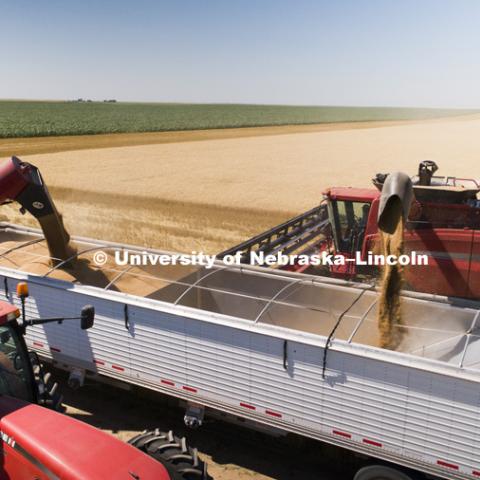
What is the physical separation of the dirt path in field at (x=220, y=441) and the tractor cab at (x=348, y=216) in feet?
16.0

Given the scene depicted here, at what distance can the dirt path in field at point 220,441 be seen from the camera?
6379 millimetres

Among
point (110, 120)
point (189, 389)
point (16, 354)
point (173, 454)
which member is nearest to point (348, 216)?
point (189, 389)

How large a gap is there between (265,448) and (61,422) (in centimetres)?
328

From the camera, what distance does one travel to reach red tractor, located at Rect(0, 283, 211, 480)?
395 cm

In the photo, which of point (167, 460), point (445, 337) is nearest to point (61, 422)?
point (167, 460)

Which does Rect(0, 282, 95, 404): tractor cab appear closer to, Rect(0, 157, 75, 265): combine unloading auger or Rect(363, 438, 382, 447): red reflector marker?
Rect(363, 438, 382, 447): red reflector marker

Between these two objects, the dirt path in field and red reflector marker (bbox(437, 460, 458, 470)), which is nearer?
red reflector marker (bbox(437, 460, 458, 470))

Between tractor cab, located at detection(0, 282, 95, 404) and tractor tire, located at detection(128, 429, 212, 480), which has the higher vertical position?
tractor cab, located at detection(0, 282, 95, 404)

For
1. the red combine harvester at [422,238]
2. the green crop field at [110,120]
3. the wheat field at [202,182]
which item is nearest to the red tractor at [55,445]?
the red combine harvester at [422,238]

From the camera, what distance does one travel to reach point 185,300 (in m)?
8.13

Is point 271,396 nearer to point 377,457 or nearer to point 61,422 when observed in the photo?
point 377,457

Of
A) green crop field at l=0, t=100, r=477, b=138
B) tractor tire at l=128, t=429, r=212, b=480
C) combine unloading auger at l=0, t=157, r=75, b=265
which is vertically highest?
green crop field at l=0, t=100, r=477, b=138

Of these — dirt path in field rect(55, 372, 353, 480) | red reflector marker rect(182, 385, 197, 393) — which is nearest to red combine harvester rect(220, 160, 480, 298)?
dirt path in field rect(55, 372, 353, 480)

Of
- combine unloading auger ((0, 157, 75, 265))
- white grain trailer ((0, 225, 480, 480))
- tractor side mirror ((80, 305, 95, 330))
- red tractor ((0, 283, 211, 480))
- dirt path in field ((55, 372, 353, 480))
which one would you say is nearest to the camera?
red tractor ((0, 283, 211, 480))
